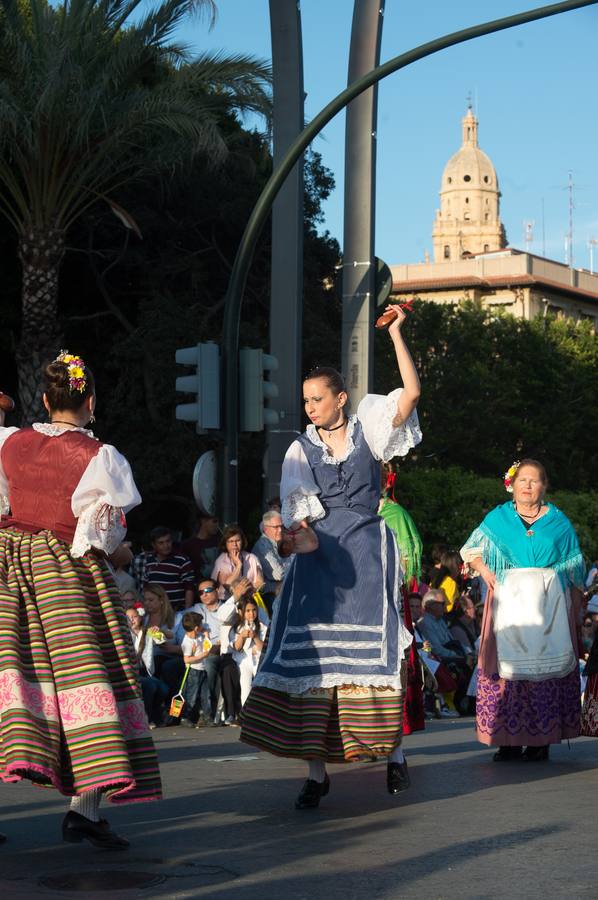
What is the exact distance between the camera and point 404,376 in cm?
741

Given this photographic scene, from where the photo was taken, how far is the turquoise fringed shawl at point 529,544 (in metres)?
9.72

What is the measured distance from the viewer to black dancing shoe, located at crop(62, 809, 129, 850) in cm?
606

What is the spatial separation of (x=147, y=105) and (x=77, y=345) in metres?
12.5

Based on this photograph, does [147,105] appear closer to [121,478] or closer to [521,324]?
[121,478]

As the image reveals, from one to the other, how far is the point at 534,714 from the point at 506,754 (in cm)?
33

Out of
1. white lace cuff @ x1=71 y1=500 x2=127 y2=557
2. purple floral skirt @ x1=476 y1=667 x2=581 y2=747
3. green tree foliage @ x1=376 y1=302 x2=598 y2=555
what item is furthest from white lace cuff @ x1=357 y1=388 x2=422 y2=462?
green tree foliage @ x1=376 y1=302 x2=598 y2=555

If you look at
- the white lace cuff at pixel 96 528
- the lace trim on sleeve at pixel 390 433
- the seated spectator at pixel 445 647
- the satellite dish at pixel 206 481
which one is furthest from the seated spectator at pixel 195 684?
the white lace cuff at pixel 96 528

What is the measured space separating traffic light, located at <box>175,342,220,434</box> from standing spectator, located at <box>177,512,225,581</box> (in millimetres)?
1931

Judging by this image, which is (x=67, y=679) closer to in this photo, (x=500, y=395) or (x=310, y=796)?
(x=310, y=796)

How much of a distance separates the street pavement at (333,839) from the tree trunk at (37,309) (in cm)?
1434

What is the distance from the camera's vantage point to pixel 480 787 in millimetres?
8195

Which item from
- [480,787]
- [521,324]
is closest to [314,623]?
[480,787]

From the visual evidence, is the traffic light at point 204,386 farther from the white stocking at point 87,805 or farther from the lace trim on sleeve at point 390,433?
the white stocking at point 87,805

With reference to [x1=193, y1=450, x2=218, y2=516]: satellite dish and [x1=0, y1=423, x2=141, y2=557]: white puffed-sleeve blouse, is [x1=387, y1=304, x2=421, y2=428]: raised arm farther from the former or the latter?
[x1=193, y1=450, x2=218, y2=516]: satellite dish
